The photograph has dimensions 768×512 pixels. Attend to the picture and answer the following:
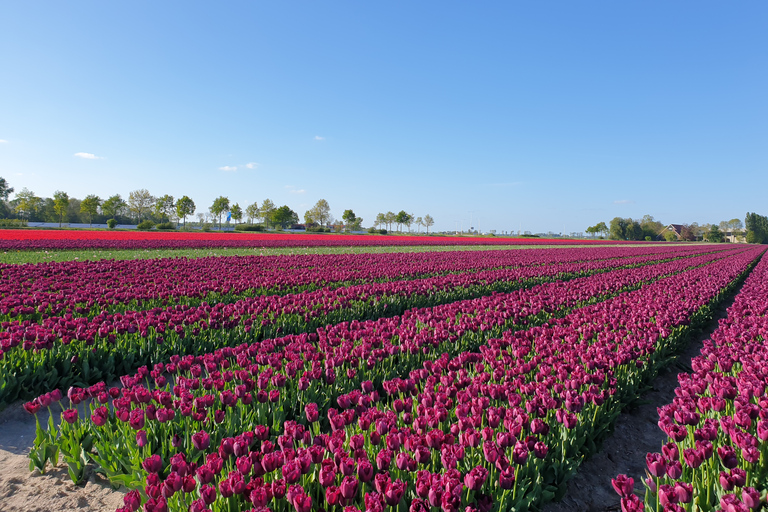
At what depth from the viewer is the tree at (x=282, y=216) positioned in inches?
3939

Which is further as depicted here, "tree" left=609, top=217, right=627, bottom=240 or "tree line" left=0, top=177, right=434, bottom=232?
"tree" left=609, top=217, right=627, bottom=240

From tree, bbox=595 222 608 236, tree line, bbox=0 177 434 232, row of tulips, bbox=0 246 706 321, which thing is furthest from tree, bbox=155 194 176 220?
tree, bbox=595 222 608 236

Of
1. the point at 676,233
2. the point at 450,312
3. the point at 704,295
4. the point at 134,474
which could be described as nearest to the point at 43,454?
the point at 134,474

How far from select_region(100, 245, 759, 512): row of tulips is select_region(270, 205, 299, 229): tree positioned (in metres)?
99.4

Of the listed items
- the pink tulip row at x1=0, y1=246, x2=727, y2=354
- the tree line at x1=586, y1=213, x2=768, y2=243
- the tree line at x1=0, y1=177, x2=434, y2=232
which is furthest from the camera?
the tree line at x1=586, y1=213, x2=768, y2=243

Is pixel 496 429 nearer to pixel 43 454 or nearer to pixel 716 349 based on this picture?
pixel 43 454

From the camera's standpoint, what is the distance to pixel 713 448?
9.31 feet

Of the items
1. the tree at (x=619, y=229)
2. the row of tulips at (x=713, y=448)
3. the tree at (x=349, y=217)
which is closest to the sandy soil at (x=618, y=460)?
the row of tulips at (x=713, y=448)

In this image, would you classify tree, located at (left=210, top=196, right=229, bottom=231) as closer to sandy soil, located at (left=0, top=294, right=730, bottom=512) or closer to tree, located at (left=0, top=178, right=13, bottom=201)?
tree, located at (left=0, top=178, right=13, bottom=201)

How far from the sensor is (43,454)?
317 centimetres

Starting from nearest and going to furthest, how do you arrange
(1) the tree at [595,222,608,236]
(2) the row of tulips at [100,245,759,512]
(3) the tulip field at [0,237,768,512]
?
(2) the row of tulips at [100,245,759,512] → (3) the tulip field at [0,237,768,512] → (1) the tree at [595,222,608,236]

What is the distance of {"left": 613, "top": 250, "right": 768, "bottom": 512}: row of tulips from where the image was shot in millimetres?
2160

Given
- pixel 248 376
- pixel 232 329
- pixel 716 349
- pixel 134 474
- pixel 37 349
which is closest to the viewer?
pixel 134 474

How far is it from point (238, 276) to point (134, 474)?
9883 millimetres
